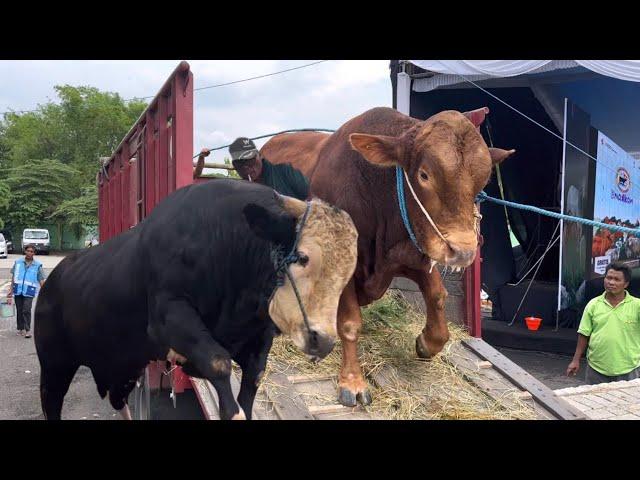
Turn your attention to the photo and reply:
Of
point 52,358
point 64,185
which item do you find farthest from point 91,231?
point 52,358

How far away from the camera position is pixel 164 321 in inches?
83.6

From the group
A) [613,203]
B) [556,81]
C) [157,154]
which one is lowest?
[613,203]

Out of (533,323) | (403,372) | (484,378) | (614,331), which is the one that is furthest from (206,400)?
(533,323)

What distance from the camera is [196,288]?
2.14 m

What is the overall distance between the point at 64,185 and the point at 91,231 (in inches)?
158

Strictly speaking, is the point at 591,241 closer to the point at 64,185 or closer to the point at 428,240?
the point at 428,240

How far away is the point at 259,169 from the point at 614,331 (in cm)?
320

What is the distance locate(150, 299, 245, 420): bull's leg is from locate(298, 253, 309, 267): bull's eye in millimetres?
469

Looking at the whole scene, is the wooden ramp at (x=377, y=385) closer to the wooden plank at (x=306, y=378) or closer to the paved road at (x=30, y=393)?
the wooden plank at (x=306, y=378)

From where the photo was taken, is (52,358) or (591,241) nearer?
(52,358)

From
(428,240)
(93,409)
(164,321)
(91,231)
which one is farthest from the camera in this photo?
(91,231)

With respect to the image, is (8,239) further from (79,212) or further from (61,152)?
(61,152)

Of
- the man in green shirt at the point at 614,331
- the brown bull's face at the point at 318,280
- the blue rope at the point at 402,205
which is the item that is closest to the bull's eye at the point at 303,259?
the brown bull's face at the point at 318,280

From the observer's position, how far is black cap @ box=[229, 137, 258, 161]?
3756 millimetres
